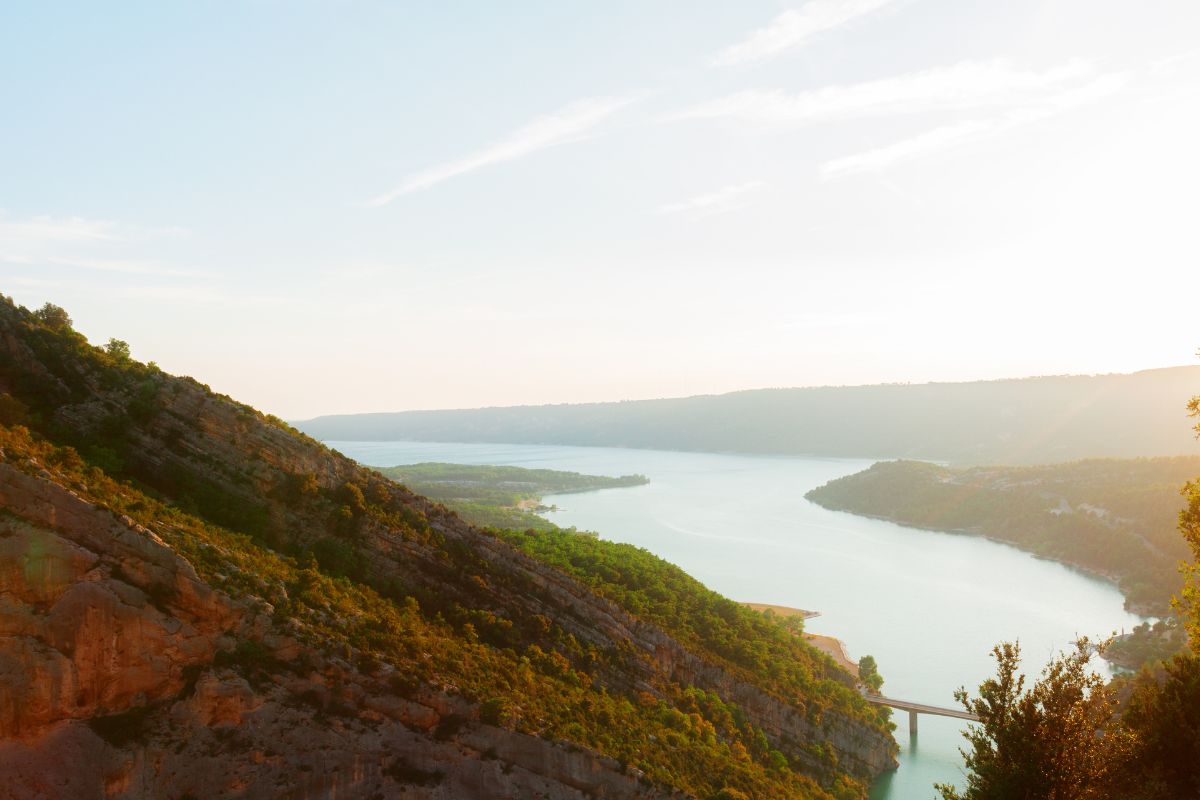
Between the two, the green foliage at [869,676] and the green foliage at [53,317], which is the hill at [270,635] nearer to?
the green foliage at [53,317]

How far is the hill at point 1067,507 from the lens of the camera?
244ft

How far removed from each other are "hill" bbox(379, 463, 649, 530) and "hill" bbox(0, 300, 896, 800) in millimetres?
76571

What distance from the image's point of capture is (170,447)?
60.4ft

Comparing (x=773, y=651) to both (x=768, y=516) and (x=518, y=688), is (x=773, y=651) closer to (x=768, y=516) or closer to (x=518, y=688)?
(x=518, y=688)

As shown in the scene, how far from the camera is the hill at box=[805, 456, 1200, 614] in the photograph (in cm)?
7444

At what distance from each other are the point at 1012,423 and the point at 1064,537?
10553 centimetres

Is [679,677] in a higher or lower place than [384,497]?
lower

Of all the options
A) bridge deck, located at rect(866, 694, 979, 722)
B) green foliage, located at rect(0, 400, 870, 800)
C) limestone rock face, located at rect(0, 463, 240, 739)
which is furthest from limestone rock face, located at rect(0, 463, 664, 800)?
bridge deck, located at rect(866, 694, 979, 722)

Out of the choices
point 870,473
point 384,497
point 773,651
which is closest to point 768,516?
point 870,473

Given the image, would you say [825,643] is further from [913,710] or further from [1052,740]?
[1052,740]

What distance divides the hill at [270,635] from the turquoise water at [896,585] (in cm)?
1920

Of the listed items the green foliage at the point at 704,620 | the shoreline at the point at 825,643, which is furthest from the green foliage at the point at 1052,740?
the shoreline at the point at 825,643

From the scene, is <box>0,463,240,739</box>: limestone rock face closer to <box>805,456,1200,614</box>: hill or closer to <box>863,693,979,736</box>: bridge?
<box>863,693,979,736</box>: bridge

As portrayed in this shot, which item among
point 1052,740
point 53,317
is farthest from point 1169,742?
point 53,317
